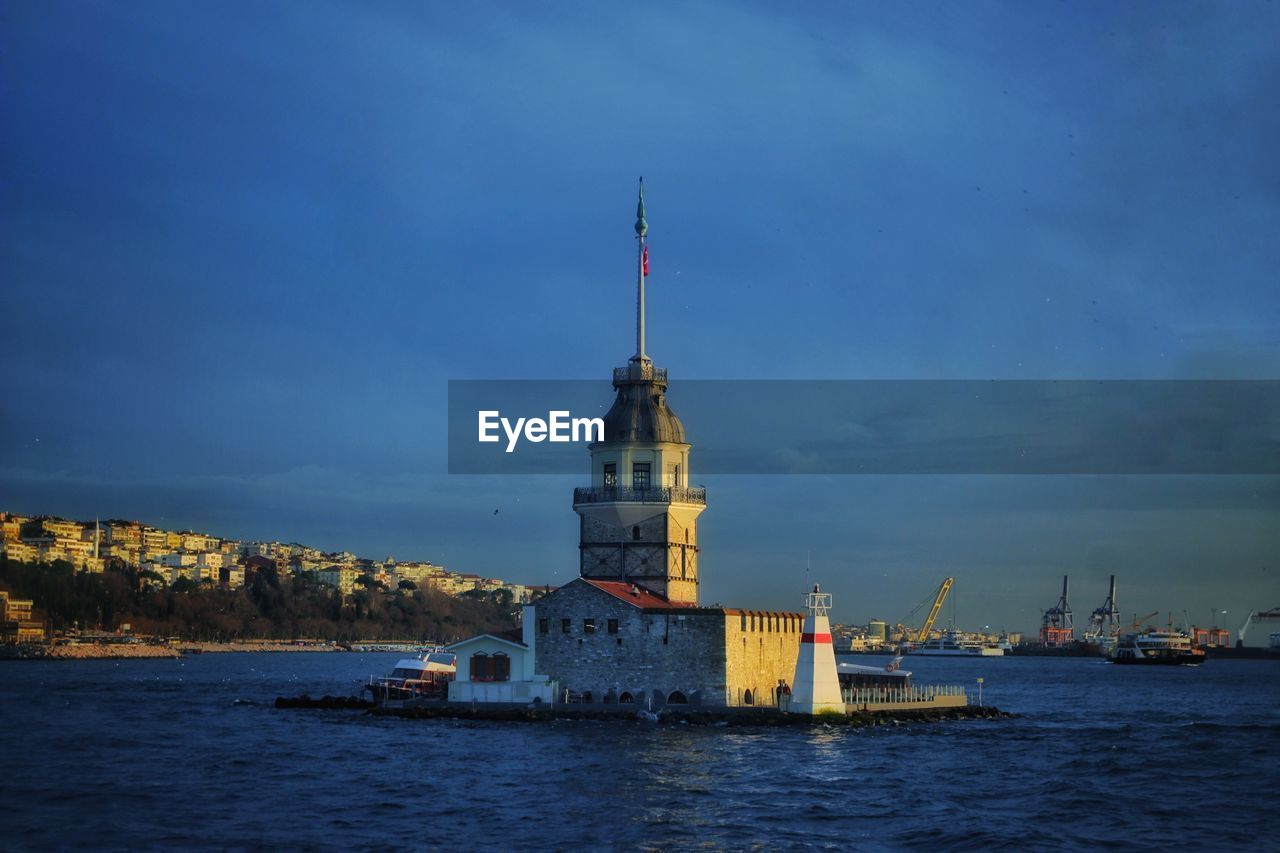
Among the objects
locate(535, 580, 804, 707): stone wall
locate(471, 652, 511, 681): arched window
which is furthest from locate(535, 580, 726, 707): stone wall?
locate(471, 652, 511, 681): arched window

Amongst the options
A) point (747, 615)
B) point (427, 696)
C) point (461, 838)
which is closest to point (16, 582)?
point (427, 696)

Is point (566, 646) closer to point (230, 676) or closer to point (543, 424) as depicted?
point (543, 424)

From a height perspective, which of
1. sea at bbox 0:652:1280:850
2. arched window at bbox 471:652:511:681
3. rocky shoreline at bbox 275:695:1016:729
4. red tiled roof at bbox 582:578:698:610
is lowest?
sea at bbox 0:652:1280:850

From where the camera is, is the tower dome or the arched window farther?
Answer: the tower dome

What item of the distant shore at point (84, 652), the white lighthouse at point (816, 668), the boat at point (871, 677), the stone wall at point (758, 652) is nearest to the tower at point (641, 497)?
the stone wall at point (758, 652)

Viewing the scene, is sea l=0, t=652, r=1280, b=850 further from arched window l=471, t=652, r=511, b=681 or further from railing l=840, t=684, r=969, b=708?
railing l=840, t=684, r=969, b=708

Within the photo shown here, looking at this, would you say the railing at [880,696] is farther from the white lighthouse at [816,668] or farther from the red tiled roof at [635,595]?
the red tiled roof at [635,595]
